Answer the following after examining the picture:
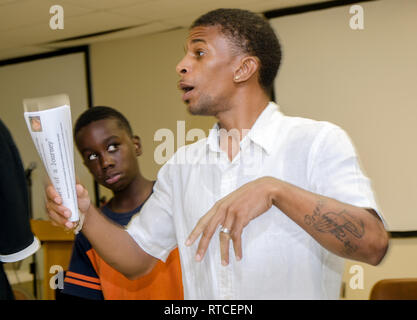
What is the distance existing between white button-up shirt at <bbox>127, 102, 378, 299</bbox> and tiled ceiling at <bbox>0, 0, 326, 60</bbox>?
2002mm

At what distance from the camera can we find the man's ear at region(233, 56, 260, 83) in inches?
32.2

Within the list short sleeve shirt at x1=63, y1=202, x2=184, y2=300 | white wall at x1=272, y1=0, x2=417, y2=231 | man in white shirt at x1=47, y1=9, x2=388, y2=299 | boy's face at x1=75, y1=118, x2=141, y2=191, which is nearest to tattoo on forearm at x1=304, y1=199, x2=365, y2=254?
man in white shirt at x1=47, y1=9, x2=388, y2=299

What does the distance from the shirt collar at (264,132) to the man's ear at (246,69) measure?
0.06 metres

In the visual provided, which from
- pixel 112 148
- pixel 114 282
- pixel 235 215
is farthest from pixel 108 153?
pixel 235 215

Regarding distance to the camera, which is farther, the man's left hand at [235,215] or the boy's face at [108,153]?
the boy's face at [108,153]

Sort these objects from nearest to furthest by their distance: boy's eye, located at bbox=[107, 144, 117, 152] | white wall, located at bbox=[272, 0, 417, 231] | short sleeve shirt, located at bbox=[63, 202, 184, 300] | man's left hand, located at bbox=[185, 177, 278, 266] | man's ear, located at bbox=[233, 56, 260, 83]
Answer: man's left hand, located at bbox=[185, 177, 278, 266] → man's ear, located at bbox=[233, 56, 260, 83] → short sleeve shirt, located at bbox=[63, 202, 184, 300] → boy's eye, located at bbox=[107, 144, 117, 152] → white wall, located at bbox=[272, 0, 417, 231]

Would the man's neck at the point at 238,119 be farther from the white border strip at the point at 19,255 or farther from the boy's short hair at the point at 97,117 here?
the boy's short hair at the point at 97,117

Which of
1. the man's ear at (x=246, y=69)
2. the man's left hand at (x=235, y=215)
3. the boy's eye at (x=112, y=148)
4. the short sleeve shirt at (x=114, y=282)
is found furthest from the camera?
the boy's eye at (x=112, y=148)

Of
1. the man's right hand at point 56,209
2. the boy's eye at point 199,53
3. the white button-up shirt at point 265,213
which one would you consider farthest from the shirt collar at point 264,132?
the man's right hand at point 56,209

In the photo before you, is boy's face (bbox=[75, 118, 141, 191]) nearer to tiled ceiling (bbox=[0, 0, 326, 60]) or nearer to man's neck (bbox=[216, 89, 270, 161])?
man's neck (bbox=[216, 89, 270, 161])

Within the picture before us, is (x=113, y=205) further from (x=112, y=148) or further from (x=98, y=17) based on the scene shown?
(x=98, y=17)

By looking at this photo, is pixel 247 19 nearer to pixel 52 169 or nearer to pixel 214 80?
pixel 214 80

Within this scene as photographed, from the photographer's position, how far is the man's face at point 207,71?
2.58 feet

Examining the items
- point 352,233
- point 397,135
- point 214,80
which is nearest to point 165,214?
point 214,80
